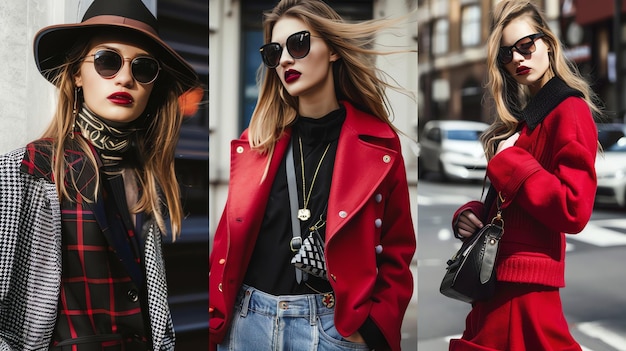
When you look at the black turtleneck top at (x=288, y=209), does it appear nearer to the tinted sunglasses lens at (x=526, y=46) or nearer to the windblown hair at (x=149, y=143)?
the windblown hair at (x=149, y=143)

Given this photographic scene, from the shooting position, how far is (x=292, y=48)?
2.54 meters

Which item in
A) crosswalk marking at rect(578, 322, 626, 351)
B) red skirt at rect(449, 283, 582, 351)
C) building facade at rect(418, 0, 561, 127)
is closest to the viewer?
red skirt at rect(449, 283, 582, 351)

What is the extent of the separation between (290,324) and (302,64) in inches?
42.2

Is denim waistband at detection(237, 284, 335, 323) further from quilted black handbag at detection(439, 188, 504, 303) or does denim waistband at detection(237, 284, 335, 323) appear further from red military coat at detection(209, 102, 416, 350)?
quilted black handbag at detection(439, 188, 504, 303)

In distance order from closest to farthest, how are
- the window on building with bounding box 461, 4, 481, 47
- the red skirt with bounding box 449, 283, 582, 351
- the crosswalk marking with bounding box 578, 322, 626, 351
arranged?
the red skirt with bounding box 449, 283, 582, 351
the crosswalk marking with bounding box 578, 322, 626, 351
the window on building with bounding box 461, 4, 481, 47

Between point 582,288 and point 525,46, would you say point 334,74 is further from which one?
point 582,288

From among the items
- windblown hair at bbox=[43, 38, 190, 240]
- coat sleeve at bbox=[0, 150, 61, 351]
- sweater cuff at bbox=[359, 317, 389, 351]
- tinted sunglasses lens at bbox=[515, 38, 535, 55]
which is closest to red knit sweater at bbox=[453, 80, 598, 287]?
tinted sunglasses lens at bbox=[515, 38, 535, 55]

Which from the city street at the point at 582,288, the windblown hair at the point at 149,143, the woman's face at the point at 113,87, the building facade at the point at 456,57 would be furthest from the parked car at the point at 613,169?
the woman's face at the point at 113,87

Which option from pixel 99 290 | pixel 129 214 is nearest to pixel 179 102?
pixel 129 214

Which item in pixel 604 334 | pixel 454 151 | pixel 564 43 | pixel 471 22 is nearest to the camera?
pixel 564 43

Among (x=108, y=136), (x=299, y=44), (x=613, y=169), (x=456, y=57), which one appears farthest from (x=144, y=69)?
(x=456, y=57)

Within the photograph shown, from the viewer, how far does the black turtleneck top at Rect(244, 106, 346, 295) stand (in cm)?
253

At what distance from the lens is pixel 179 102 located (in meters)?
2.94

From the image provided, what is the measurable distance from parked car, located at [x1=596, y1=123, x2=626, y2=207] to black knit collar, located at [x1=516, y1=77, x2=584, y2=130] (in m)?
0.74
